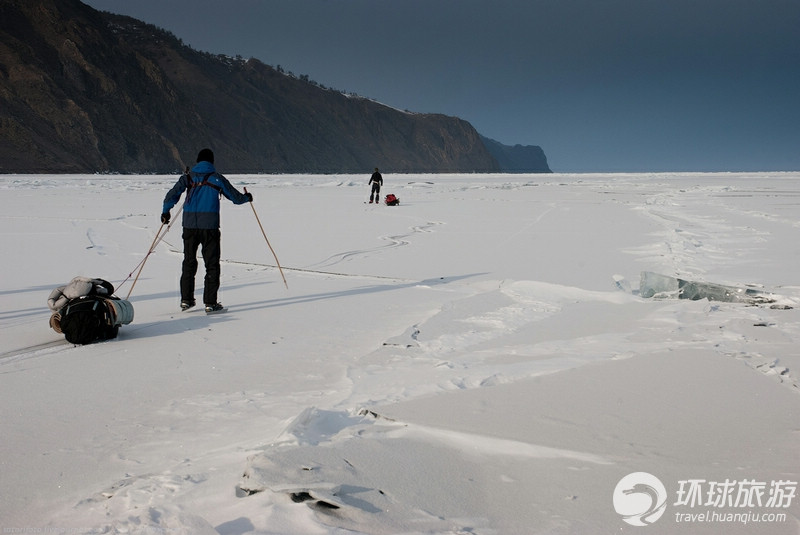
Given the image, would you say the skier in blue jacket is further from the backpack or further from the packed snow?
the backpack

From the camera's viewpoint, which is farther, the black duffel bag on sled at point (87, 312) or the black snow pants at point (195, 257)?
the black snow pants at point (195, 257)

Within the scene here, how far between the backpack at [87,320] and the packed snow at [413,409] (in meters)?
0.14

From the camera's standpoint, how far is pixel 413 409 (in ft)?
10.2

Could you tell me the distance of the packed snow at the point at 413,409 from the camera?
2.17m

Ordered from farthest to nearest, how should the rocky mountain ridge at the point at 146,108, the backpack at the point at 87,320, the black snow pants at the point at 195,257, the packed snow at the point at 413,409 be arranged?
the rocky mountain ridge at the point at 146,108 → the black snow pants at the point at 195,257 → the backpack at the point at 87,320 → the packed snow at the point at 413,409

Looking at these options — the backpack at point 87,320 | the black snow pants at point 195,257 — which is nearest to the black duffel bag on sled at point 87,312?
the backpack at point 87,320

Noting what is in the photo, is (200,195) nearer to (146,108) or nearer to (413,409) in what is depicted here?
(413,409)

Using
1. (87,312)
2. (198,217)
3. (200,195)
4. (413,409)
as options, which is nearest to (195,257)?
(198,217)

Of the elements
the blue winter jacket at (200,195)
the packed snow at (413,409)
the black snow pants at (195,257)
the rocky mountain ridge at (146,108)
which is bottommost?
the packed snow at (413,409)

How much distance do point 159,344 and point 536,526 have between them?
142 inches

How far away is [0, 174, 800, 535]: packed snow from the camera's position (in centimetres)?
217

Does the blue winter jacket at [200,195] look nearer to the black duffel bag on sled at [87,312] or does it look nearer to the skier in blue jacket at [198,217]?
the skier in blue jacket at [198,217]

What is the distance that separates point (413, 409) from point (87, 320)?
300 cm

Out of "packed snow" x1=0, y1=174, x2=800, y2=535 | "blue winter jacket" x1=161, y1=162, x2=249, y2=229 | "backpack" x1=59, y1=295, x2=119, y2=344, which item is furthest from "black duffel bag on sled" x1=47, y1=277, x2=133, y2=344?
"blue winter jacket" x1=161, y1=162, x2=249, y2=229
